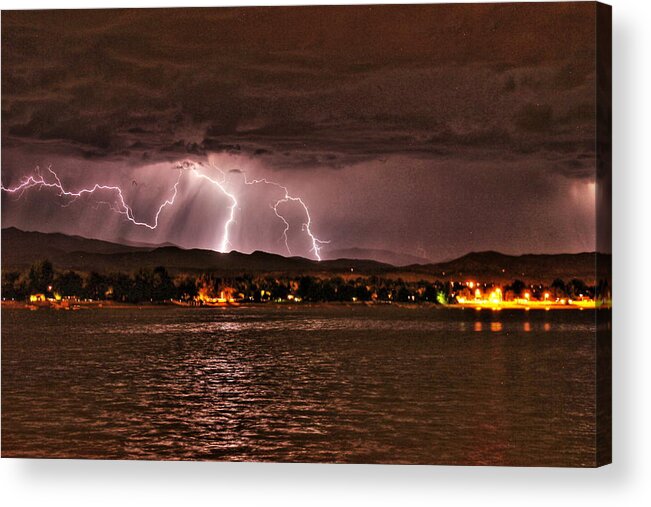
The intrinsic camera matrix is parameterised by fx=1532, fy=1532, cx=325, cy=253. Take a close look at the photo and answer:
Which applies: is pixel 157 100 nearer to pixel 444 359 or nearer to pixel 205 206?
pixel 205 206

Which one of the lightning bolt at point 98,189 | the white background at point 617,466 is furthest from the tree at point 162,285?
the white background at point 617,466

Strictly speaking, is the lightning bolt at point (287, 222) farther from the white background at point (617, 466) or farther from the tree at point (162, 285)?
the white background at point (617, 466)

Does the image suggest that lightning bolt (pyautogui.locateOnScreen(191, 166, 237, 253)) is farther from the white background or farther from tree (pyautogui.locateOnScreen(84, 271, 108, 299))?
the white background

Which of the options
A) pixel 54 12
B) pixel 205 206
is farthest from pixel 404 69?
pixel 54 12

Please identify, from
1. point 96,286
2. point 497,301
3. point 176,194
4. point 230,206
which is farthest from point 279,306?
point 497,301

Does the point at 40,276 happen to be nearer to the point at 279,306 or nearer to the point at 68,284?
the point at 68,284
